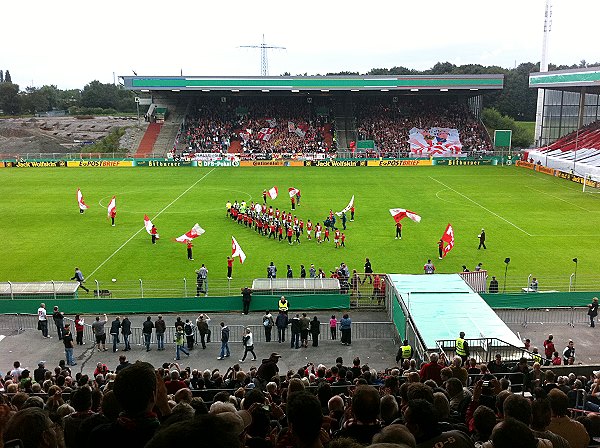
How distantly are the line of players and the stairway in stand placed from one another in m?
40.9

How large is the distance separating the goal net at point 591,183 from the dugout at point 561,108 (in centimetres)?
1798

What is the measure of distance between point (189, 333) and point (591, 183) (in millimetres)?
44870

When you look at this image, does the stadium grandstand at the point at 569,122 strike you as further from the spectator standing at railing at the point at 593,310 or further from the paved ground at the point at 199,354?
the paved ground at the point at 199,354

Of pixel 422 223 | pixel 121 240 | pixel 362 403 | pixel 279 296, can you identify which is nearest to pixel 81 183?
pixel 121 240

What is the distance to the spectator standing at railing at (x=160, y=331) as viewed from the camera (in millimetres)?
18172

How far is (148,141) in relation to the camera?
7594 cm

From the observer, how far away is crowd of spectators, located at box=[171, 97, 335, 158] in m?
74.9

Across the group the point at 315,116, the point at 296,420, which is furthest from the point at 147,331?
the point at 315,116

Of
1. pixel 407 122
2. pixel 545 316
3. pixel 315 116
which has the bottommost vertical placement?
pixel 545 316

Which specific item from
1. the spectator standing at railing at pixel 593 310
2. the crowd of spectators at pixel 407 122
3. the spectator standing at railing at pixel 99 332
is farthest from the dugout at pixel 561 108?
the spectator standing at railing at pixel 99 332

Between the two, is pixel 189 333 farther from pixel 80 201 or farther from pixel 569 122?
pixel 569 122

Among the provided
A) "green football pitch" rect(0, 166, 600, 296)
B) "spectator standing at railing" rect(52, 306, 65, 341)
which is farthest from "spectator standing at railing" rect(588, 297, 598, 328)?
"spectator standing at railing" rect(52, 306, 65, 341)

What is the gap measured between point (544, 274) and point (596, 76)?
40726 millimetres

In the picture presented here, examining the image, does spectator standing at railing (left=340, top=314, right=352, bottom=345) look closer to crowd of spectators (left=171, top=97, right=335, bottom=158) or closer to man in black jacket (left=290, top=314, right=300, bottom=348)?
man in black jacket (left=290, top=314, right=300, bottom=348)
